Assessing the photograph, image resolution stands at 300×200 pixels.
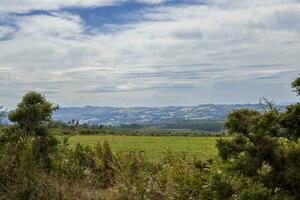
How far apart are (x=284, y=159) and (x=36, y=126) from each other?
7.87m

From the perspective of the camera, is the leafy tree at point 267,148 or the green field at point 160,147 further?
the green field at point 160,147

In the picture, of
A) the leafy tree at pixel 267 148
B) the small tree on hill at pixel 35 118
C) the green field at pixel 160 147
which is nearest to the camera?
the leafy tree at pixel 267 148

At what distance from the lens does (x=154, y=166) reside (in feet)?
35.3

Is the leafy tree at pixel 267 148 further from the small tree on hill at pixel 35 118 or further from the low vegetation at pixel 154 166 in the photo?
the small tree on hill at pixel 35 118

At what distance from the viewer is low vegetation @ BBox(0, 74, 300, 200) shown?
555 centimetres

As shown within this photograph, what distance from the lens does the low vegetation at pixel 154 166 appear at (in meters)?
5.55

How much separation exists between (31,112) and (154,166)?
11.5ft

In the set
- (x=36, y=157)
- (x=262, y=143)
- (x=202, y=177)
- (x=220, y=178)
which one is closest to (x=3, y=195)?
(x=36, y=157)

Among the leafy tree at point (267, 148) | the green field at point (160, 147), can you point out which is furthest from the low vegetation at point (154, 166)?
the green field at point (160, 147)

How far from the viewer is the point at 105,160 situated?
11.5 metres

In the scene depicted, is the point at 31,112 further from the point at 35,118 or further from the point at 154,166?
the point at 154,166

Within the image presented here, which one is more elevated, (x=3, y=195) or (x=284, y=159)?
(x=284, y=159)

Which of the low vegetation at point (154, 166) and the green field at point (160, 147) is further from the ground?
the low vegetation at point (154, 166)

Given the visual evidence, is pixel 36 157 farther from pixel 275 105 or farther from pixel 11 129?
pixel 275 105
